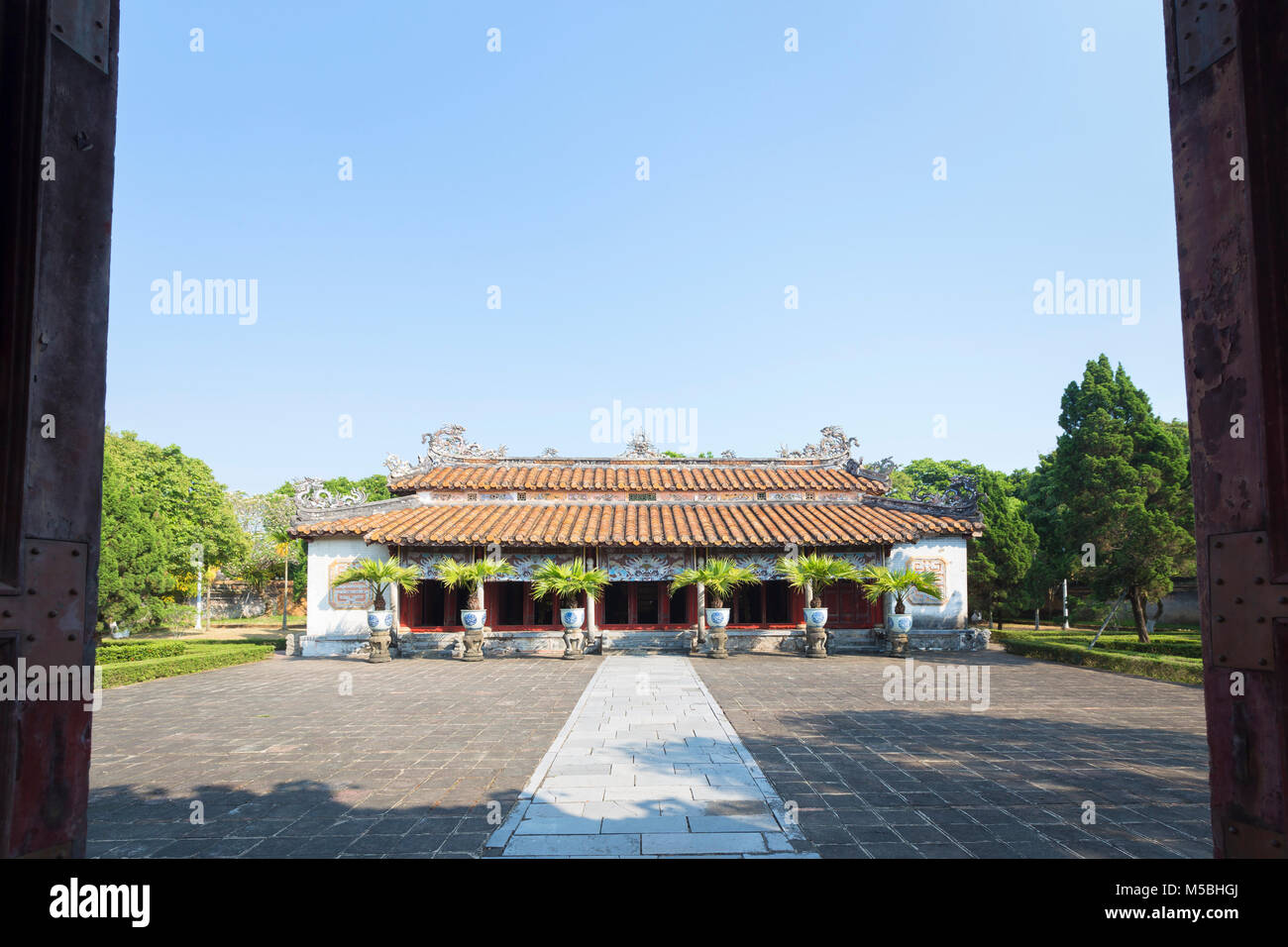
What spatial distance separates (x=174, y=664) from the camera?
14727 millimetres

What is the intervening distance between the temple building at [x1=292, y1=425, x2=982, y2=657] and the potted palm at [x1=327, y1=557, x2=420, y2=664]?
105 centimetres

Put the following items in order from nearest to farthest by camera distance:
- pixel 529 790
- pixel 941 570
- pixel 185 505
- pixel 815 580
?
pixel 529 790 < pixel 815 580 < pixel 941 570 < pixel 185 505

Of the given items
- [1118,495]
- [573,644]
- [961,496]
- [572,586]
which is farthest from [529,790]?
[1118,495]

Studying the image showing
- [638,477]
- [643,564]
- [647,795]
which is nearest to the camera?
[647,795]

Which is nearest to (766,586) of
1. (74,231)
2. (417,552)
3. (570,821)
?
(417,552)

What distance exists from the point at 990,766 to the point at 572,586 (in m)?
12.3

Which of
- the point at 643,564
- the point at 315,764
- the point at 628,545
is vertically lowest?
the point at 315,764

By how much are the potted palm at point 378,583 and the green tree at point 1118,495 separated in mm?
21590

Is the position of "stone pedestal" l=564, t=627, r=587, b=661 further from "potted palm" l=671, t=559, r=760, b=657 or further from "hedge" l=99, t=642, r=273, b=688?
"hedge" l=99, t=642, r=273, b=688

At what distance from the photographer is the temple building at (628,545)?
19016 mm

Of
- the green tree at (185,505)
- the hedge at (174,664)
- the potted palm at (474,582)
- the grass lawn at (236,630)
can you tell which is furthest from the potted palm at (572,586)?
the green tree at (185,505)

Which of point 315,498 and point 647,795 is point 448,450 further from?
point 647,795

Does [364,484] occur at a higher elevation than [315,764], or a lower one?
higher
